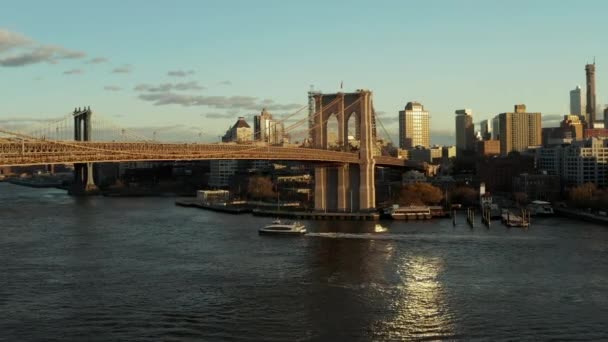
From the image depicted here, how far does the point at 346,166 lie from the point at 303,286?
1360cm

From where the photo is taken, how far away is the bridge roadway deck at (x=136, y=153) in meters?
14.1

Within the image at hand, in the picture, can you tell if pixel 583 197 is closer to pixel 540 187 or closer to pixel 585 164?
pixel 540 187

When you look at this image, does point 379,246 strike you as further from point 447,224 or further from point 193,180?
point 193,180

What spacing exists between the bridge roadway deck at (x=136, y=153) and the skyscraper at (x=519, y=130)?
1835 inches

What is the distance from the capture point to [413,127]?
8950cm

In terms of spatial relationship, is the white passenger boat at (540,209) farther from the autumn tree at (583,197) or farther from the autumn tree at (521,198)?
the autumn tree at (521,198)

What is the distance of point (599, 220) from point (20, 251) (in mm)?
15792

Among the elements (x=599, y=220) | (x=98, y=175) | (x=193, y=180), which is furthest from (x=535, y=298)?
(x=98, y=175)

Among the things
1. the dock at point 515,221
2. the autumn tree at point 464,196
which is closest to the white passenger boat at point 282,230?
the dock at point 515,221

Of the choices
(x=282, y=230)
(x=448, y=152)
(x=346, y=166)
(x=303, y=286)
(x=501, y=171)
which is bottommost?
(x=303, y=286)

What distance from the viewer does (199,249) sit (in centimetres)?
1484

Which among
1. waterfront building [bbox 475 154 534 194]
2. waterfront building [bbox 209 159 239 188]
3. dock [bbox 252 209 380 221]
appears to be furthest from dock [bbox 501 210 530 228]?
waterfront building [bbox 209 159 239 188]

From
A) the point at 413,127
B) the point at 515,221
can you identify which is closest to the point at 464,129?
the point at 413,127

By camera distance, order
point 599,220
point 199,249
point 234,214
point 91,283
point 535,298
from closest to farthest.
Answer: point 535,298 < point 91,283 < point 199,249 < point 599,220 < point 234,214
